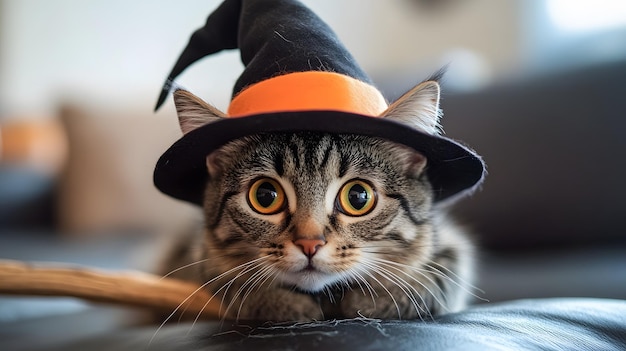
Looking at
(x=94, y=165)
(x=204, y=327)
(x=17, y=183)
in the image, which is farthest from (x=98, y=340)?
(x=17, y=183)

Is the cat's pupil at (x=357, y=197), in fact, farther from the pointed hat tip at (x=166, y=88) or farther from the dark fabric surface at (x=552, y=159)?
the dark fabric surface at (x=552, y=159)

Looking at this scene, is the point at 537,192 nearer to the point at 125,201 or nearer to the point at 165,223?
the point at 165,223

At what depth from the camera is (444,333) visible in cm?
59

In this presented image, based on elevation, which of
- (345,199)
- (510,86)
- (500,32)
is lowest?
(345,199)

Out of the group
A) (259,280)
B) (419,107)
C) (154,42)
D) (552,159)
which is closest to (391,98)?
(419,107)

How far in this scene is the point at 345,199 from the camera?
31.6 inches

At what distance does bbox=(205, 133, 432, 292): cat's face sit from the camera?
77 cm

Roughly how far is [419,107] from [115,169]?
201 centimetres

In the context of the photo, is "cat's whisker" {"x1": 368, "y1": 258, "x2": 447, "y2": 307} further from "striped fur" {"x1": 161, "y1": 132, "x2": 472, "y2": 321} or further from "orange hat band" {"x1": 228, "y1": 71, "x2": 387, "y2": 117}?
"orange hat band" {"x1": 228, "y1": 71, "x2": 387, "y2": 117}

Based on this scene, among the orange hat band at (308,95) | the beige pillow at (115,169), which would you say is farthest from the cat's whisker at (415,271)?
the beige pillow at (115,169)

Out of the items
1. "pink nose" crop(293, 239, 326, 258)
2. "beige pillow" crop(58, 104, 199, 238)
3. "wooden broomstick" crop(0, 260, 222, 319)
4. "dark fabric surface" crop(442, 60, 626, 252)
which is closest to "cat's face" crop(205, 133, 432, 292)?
"pink nose" crop(293, 239, 326, 258)

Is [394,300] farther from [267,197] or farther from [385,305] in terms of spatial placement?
[267,197]

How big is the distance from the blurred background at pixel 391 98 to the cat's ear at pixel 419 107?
8cm

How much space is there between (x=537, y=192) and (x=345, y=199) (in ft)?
4.11
